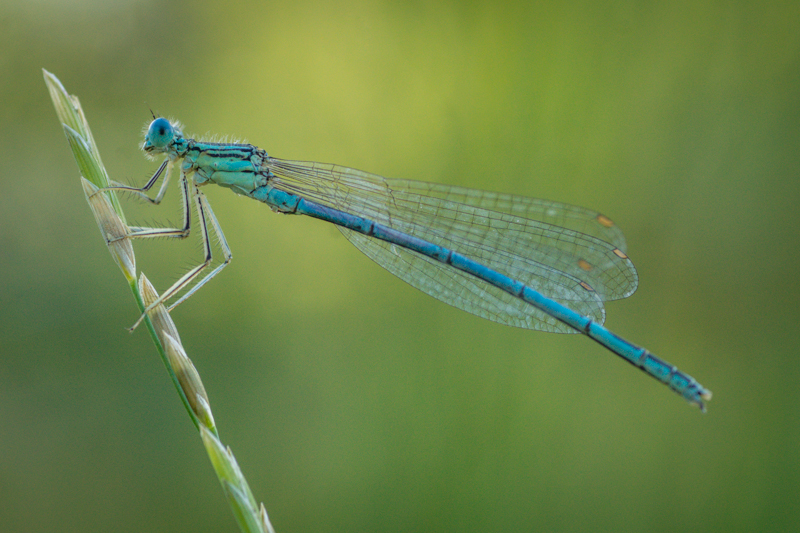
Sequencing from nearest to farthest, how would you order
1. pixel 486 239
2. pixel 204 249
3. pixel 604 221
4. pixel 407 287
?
pixel 204 249
pixel 604 221
pixel 486 239
pixel 407 287

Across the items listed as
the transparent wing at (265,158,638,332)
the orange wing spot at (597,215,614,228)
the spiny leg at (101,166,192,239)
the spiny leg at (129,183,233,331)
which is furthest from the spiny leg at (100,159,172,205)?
the orange wing spot at (597,215,614,228)

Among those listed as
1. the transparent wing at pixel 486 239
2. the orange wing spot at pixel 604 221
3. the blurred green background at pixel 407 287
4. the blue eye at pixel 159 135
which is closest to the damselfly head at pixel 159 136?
the blue eye at pixel 159 135

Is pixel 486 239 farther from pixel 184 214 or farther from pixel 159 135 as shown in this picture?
pixel 159 135

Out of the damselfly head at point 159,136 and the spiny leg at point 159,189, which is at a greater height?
the damselfly head at point 159,136

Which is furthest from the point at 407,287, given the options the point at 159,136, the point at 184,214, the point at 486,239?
the point at 159,136

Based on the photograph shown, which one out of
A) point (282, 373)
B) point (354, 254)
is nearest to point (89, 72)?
point (354, 254)

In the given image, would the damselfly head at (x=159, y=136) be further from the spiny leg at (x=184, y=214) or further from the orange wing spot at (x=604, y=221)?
the orange wing spot at (x=604, y=221)
